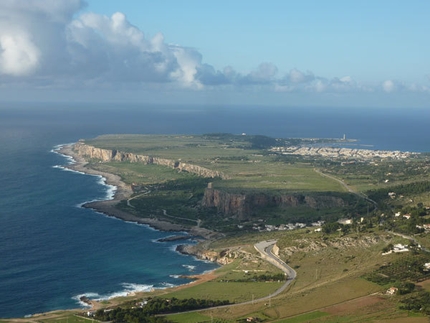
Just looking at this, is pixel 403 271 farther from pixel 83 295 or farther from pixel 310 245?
pixel 83 295

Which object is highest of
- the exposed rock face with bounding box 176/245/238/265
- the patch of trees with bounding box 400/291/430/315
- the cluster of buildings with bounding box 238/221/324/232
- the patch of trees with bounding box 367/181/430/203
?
the patch of trees with bounding box 367/181/430/203

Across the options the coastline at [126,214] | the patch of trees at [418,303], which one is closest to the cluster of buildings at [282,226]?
the coastline at [126,214]

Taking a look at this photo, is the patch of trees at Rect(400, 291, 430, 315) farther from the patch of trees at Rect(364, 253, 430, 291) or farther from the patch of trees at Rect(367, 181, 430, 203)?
the patch of trees at Rect(367, 181, 430, 203)

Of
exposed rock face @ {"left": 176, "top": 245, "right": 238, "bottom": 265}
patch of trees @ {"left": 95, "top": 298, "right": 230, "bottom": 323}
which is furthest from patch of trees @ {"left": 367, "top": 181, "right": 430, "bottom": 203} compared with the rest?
patch of trees @ {"left": 95, "top": 298, "right": 230, "bottom": 323}

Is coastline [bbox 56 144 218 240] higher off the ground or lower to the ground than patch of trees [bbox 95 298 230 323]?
higher

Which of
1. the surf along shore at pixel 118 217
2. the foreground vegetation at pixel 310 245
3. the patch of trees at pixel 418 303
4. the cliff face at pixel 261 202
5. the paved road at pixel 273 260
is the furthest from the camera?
the cliff face at pixel 261 202

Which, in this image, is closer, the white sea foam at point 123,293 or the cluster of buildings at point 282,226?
the white sea foam at point 123,293

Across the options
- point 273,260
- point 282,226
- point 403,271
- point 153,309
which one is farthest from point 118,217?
point 403,271

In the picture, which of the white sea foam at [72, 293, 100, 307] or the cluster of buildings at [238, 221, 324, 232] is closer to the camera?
the white sea foam at [72, 293, 100, 307]

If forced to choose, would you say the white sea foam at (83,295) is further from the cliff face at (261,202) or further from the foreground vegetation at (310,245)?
the cliff face at (261,202)
